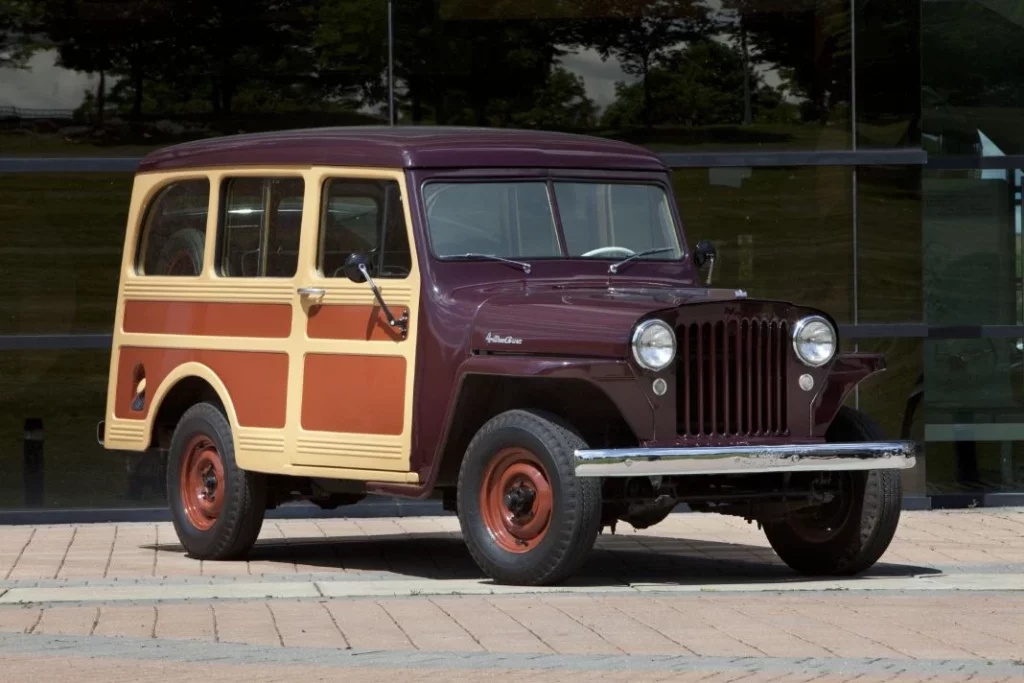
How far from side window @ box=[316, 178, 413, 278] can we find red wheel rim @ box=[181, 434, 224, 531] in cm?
134

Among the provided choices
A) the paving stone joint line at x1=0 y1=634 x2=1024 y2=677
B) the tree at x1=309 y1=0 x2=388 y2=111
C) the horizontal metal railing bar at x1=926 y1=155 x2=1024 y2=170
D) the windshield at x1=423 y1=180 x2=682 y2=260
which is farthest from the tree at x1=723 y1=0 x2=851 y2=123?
the paving stone joint line at x1=0 y1=634 x2=1024 y2=677

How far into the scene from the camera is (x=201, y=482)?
39.6ft

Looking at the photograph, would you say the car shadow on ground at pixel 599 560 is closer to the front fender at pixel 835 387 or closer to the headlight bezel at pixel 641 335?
the front fender at pixel 835 387

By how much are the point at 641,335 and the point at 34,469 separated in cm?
634

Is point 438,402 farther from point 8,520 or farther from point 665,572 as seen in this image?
point 8,520

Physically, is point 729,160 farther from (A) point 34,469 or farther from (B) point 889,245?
(A) point 34,469

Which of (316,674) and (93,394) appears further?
(93,394)

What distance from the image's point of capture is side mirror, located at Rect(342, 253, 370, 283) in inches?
427

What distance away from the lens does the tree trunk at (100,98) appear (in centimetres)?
1483

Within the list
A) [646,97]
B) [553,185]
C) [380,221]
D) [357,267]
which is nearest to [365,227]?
[380,221]

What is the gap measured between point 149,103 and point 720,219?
13.2ft

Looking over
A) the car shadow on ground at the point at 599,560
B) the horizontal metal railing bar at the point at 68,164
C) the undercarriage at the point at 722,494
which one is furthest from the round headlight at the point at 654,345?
the horizontal metal railing bar at the point at 68,164

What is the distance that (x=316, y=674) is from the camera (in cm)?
744

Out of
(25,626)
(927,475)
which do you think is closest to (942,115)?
(927,475)
